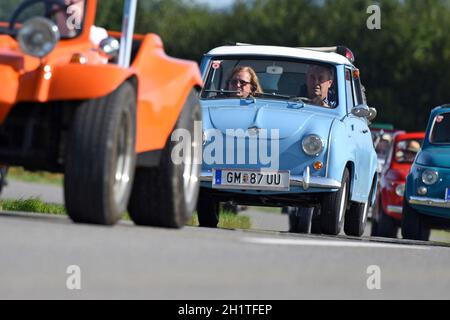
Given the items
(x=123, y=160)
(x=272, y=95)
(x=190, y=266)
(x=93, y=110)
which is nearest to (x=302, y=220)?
(x=272, y=95)

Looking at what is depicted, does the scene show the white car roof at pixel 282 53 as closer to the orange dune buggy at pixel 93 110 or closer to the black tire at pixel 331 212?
the black tire at pixel 331 212

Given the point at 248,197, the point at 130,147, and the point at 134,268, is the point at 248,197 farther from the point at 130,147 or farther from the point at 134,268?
the point at 134,268

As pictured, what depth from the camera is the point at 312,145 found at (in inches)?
546

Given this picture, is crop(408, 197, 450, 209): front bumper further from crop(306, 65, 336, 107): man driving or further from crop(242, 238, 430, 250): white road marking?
crop(242, 238, 430, 250): white road marking

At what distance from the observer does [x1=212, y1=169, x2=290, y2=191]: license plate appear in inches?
543

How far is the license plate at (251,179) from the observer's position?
13797 millimetres

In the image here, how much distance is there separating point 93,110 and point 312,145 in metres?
5.15

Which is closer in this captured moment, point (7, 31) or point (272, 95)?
point (7, 31)

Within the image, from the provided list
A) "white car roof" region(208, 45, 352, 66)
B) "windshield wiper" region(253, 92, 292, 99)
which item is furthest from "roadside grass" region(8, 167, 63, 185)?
"windshield wiper" region(253, 92, 292, 99)

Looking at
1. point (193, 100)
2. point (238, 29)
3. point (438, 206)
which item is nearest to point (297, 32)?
point (238, 29)

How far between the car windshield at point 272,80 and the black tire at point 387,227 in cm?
617

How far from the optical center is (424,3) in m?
71.0

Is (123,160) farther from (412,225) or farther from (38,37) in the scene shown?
(412,225)

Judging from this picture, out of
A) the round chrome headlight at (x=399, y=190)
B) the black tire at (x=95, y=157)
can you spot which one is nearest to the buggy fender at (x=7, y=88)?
the black tire at (x=95, y=157)
